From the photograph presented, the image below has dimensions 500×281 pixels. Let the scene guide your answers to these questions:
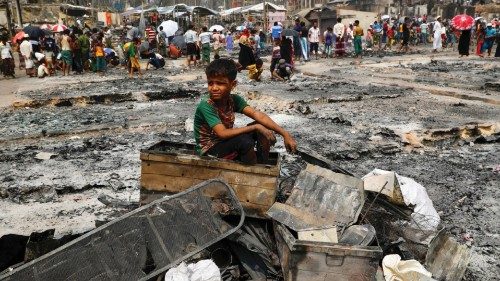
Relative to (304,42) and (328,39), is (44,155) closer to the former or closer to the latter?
(304,42)

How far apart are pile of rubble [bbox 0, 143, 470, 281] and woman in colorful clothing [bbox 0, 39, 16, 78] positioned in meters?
13.5

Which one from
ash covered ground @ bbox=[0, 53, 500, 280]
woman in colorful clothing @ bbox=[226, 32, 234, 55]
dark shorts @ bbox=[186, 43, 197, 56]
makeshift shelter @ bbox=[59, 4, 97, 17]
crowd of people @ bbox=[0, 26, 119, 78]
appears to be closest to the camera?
ash covered ground @ bbox=[0, 53, 500, 280]

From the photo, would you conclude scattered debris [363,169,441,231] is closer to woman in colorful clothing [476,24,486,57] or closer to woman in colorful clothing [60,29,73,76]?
woman in colorful clothing [60,29,73,76]

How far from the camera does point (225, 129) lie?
2990 mm

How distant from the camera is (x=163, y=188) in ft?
10.3

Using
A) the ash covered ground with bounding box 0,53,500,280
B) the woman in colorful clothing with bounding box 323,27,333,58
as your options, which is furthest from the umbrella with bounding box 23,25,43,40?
the woman in colorful clothing with bounding box 323,27,333,58

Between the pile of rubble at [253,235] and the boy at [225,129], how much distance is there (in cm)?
18

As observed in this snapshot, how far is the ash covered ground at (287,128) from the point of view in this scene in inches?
158

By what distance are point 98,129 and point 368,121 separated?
→ 16.4 feet

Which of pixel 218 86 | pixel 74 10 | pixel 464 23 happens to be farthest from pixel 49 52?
pixel 74 10

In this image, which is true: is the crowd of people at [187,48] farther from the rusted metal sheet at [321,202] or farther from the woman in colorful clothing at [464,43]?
the rusted metal sheet at [321,202]

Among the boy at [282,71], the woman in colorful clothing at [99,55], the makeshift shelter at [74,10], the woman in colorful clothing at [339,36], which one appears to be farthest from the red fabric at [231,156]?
the makeshift shelter at [74,10]

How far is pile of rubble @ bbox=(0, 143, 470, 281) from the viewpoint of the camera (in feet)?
7.80

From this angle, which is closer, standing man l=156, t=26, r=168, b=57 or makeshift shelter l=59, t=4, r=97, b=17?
standing man l=156, t=26, r=168, b=57
